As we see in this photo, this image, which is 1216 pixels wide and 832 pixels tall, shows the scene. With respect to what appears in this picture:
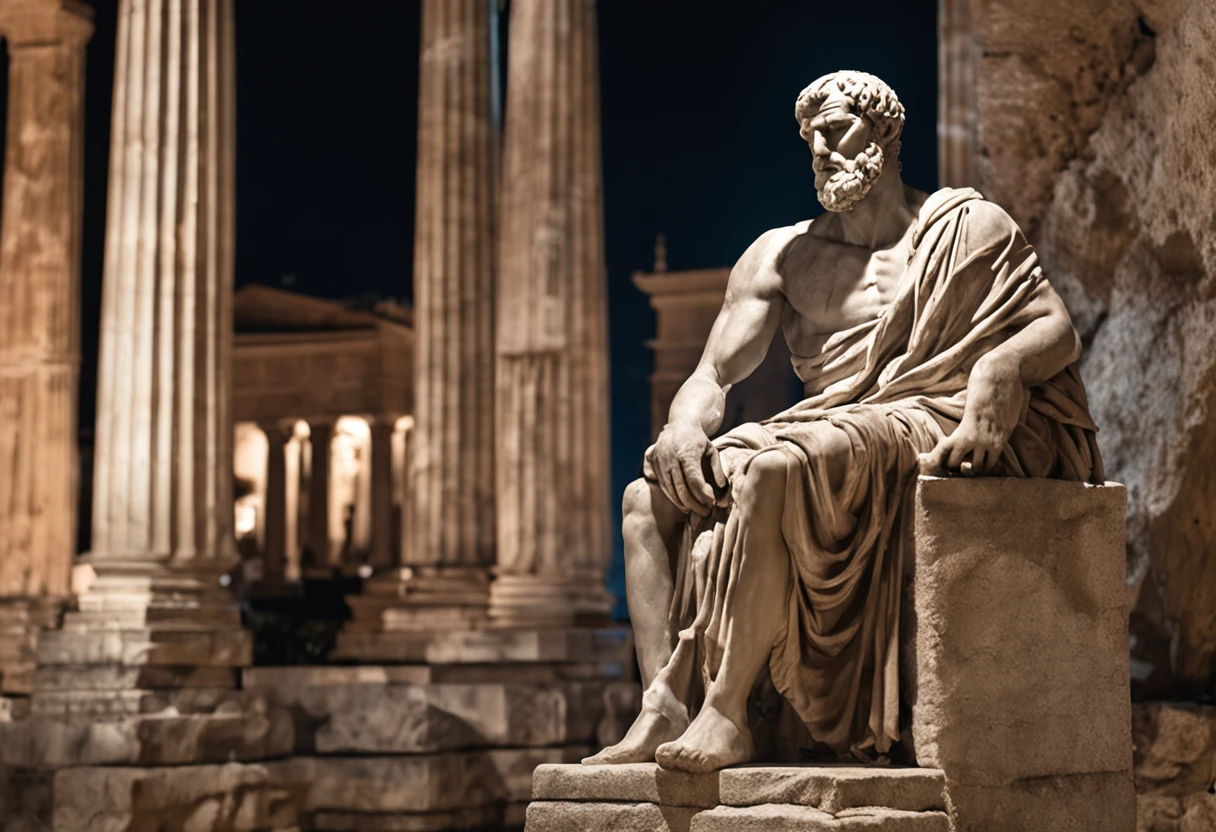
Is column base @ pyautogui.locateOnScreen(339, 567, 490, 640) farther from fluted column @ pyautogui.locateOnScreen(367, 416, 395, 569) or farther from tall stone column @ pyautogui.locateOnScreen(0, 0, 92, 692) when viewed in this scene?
fluted column @ pyautogui.locateOnScreen(367, 416, 395, 569)

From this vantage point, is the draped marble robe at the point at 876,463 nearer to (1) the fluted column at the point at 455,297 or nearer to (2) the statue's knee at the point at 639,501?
(2) the statue's knee at the point at 639,501

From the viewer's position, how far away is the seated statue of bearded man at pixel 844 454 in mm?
5492

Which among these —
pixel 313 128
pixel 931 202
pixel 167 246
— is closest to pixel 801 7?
pixel 313 128

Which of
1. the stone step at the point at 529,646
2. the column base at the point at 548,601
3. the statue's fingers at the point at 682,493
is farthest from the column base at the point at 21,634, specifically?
the statue's fingers at the point at 682,493

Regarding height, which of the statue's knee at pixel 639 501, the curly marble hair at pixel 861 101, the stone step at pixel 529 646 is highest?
the curly marble hair at pixel 861 101

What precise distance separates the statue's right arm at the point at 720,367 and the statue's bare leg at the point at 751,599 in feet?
0.86

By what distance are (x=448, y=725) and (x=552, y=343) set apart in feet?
15.3

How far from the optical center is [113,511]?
14258 millimetres

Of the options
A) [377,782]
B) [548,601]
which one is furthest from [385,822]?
[548,601]

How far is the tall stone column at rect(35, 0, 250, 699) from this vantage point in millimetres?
14031

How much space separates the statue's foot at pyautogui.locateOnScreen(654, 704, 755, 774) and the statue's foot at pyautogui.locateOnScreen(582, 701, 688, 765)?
6.1 inches

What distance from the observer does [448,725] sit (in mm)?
14070

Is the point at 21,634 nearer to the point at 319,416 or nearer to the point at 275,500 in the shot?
the point at 319,416

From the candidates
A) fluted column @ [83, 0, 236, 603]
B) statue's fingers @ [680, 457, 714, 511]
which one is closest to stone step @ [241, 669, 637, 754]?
fluted column @ [83, 0, 236, 603]
